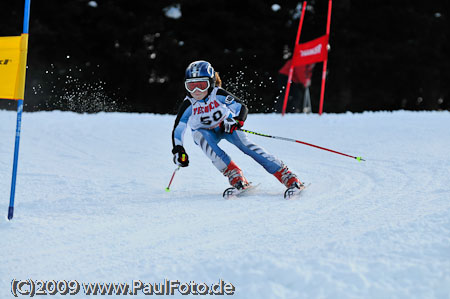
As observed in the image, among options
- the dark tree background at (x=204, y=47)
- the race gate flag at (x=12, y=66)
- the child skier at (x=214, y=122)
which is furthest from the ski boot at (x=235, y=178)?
the dark tree background at (x=204, y=47)

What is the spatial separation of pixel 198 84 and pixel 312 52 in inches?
239

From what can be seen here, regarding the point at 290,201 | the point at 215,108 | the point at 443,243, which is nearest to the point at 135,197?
the point at 215,108

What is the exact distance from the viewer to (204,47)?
16.9 meters

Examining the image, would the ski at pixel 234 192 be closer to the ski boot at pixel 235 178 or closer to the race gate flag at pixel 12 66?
the ski boot at pixel 235 178

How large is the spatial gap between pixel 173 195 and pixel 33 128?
449 cm

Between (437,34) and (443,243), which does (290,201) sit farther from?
(437,34)

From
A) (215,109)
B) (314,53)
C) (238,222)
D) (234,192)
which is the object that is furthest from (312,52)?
(238,222)

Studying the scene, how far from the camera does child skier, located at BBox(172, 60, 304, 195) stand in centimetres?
444

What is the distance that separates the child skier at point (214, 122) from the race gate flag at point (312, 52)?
5.65 meters

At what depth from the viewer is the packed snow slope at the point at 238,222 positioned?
2.27 metres

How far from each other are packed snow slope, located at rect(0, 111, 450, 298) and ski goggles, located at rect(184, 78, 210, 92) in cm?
96

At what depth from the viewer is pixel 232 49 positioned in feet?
56.4

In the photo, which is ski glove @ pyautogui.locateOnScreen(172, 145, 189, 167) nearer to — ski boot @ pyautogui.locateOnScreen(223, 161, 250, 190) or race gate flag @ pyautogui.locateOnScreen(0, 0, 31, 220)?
ski boot @ pyautogui.locateOnScreen(223, 161, 250, 190)

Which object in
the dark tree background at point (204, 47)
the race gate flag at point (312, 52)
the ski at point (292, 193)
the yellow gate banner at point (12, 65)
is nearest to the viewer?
the yellow gate banner at point (12, 65)
